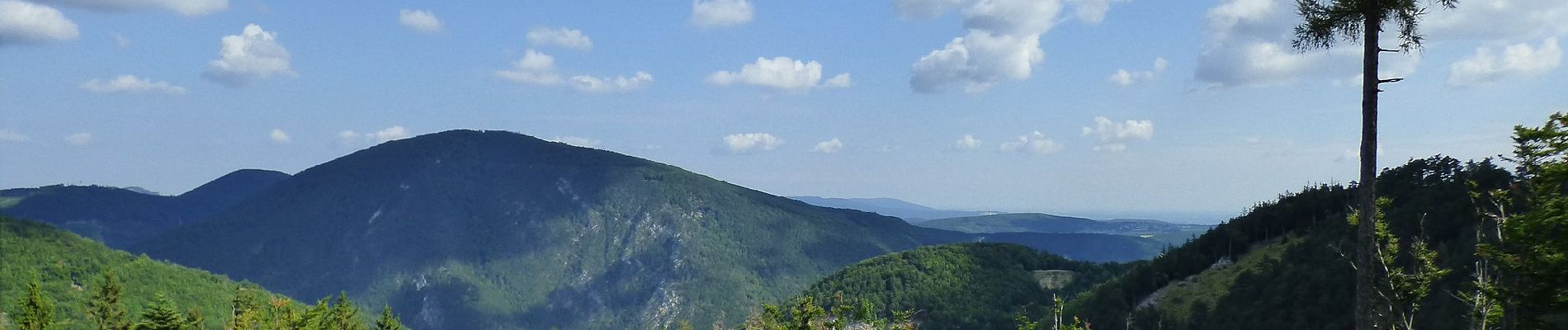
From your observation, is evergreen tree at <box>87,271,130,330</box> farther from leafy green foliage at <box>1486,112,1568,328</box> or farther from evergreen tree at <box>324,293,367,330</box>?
leafy green foliage at <box>1486,112,1568,328</box>

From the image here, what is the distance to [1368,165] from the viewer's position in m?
17.8

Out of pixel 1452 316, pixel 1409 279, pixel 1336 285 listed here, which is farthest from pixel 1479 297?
pixel 1336 285

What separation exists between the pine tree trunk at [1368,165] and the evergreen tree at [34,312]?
8943cm

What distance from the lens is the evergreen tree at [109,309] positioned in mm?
90688

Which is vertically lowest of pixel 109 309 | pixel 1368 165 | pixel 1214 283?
pixel 109 309

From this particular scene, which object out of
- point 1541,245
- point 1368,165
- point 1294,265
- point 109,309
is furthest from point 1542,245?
point 109,309

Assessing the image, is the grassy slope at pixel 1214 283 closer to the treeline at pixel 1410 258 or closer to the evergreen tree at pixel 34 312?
the treeline at pixel 1410 258

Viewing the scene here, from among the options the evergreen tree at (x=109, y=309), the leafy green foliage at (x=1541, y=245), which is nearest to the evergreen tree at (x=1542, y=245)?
the leafy green foliage at (x=1541, y=245)

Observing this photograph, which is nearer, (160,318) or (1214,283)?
(160,318)

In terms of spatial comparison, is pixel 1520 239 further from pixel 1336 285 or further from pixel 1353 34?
pixel 1336 285

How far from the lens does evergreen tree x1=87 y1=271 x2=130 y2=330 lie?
90.7m

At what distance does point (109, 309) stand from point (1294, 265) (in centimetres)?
12769

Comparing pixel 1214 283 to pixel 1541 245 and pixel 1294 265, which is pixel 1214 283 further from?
pixel 1541 245

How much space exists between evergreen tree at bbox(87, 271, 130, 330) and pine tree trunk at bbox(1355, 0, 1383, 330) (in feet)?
351
